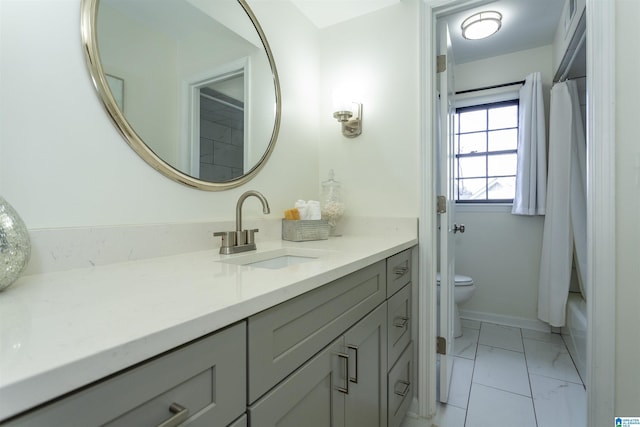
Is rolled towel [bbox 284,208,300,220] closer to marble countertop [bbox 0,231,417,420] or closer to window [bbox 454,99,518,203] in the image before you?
marble countertop [bbox 0,231,417,420]

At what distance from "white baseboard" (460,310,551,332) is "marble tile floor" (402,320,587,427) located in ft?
0.31

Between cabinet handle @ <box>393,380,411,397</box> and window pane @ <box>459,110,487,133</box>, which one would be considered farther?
window pane @ <box>459,110,487,133</box>

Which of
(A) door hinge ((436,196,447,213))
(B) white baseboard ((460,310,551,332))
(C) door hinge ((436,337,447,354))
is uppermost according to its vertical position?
(A) door hinge ((436,196,447,213))

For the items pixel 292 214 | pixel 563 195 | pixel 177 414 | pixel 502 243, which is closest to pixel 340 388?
pixel 177 414

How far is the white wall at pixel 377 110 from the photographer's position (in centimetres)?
165

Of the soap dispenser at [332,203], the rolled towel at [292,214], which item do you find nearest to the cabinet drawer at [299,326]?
the rolled towel at [292,214]

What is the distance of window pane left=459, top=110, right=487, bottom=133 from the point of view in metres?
2.93

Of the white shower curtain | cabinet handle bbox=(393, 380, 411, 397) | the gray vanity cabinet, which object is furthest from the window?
the gray vanity cabinet

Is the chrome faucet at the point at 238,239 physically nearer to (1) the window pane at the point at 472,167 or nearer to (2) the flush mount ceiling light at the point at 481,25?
(2) the flush mount ceiling light at the point at 481,25

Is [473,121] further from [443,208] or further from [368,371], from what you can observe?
[368,371]

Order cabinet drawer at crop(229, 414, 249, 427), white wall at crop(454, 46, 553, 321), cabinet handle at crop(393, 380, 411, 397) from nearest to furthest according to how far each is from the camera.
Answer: cabinet drawer at crop(229, 414, 249, 427) → cabinet handle at crop(393, 380, 411, 397) → white wall at crop(454, 46, 553, 321)

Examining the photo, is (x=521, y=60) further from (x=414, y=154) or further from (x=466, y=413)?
(x=466, y=413)

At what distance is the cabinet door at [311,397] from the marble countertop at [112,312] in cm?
19

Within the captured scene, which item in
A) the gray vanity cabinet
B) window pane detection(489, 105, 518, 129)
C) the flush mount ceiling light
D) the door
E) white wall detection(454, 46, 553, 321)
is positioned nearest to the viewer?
the gray vanity cabinet
